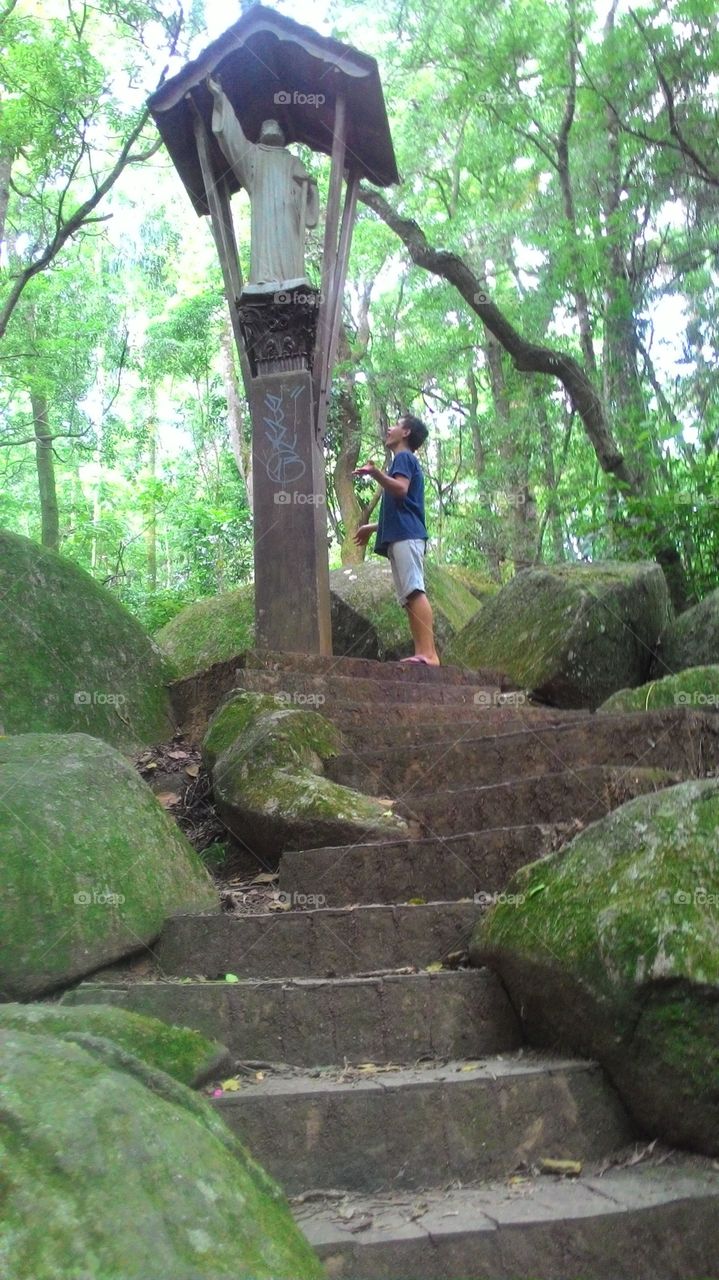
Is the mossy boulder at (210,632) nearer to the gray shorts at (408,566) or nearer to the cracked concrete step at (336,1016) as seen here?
the gray shorts at (408,566)

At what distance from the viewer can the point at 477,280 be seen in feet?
37.7

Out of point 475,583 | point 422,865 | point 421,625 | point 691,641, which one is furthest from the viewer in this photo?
point 475,583

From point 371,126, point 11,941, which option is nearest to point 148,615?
point 371,126

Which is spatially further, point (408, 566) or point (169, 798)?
point (408, 566)

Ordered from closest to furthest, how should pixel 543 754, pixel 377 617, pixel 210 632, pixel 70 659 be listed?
1. pixel 543 754
2. pixel 70 659
3. pixel 210 632
4. pixel 377 617

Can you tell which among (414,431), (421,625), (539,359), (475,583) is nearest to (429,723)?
(421,625)

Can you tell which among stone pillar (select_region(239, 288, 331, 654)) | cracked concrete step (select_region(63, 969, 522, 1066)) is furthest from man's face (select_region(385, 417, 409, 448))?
cracked concrete step (select_region(63, 969, 522, 1066))

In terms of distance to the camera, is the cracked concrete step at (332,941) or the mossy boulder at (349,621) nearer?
the cracked concrete step at (332,941)

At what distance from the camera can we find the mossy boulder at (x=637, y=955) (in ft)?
7.64

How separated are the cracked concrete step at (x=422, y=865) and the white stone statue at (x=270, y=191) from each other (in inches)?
175

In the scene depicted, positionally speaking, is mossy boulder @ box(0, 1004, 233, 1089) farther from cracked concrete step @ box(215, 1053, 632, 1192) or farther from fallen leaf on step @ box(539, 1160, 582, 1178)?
fallen leaf on step @ box(539, 1160, 582, 1178)

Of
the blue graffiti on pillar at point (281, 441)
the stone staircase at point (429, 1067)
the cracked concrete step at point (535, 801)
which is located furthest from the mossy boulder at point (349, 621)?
the stone staircase at point (429, 1067)

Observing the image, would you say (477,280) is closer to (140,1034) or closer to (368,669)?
(368,669)

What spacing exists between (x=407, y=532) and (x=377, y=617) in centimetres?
232
